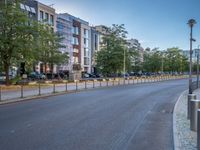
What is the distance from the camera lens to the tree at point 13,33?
33.7 m

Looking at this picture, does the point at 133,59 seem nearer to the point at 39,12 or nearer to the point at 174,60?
the point at 39,12

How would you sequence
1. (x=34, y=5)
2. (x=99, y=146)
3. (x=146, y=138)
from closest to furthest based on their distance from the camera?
1. (x=99, y=146)
2. (x=146, y=138)
3. (x=34, y=5)

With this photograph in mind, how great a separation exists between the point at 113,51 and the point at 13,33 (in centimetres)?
2806

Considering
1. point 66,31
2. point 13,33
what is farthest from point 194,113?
point 66,31

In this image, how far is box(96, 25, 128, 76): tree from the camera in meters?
59.3

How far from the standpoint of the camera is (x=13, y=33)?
114ft

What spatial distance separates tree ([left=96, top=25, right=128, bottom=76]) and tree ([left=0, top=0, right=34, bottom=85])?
2603 cm

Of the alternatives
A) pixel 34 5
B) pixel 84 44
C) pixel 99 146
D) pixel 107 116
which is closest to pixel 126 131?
pixel 99 146

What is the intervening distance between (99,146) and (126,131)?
2.30 metres

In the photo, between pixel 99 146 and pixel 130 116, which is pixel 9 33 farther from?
pixel 99 146

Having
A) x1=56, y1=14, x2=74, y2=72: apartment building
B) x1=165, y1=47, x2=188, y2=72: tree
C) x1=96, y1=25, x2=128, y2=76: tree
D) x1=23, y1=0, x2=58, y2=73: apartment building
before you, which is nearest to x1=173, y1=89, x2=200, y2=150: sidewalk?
x1=96, y1=25, x2=128, y2=76: tree

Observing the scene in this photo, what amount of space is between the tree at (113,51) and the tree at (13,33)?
85.4ft

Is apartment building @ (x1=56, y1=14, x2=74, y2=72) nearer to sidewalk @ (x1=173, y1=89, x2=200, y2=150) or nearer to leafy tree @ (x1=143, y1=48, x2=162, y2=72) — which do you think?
leafy tree @ (x1=143, y1=48, x2=162, y2=72)

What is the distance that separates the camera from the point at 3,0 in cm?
3553
